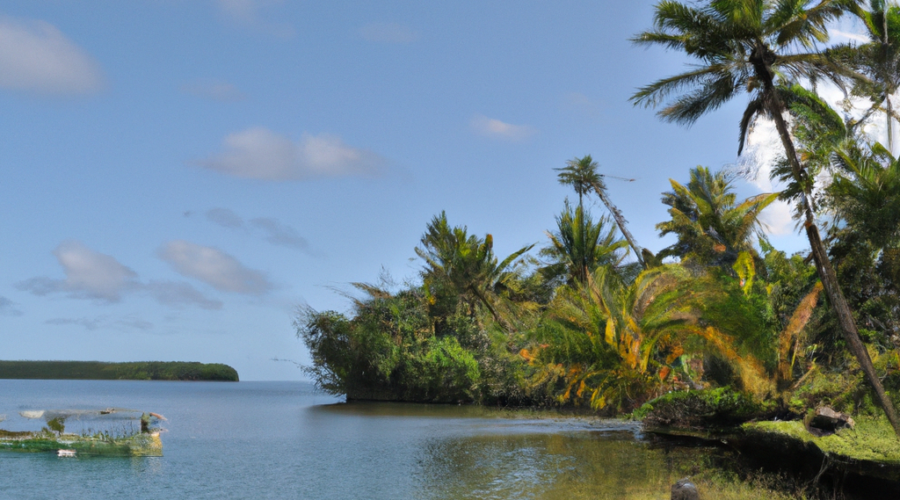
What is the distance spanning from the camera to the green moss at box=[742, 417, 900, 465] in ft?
36.6

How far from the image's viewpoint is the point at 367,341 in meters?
43.9

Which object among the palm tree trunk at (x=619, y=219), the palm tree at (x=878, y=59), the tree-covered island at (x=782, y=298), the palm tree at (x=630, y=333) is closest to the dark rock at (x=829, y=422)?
the tree-covered island at (x=782, y=298)

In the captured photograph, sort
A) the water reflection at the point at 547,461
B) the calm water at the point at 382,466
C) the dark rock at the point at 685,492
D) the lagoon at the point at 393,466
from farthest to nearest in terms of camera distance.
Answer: the calm water at the point at 382,466 → the lagoon at the point at 393,466 → the water reflection at the point at 547,461 → the dark rock at the point at 685,492

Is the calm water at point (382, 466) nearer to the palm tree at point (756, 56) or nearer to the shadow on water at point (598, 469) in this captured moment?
the shadow on water at point (598, 469)

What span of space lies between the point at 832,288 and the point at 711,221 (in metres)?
17.1

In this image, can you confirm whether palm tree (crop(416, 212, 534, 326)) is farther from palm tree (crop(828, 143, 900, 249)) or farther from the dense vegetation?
palm tree (crop(828, 143, 900, 249))

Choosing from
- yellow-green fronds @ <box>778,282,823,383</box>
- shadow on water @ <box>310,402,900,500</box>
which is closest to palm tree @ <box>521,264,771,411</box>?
yellow-green fronds @ <box>778,282,823,383</box>

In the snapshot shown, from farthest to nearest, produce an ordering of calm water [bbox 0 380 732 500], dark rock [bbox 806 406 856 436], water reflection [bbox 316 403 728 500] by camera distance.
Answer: calm water [bbox 0 380 732 500], dark rock [bbox 806 406 856 436], water reflection [bbox 316 403 728 500]

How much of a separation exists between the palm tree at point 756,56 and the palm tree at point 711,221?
332cm

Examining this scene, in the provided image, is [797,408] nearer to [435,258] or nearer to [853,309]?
[853,309]

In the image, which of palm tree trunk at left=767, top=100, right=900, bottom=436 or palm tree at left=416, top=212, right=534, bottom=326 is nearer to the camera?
palm tree trunk at left=767, top=100, right=900, bottom=436

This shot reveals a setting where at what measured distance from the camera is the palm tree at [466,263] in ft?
124

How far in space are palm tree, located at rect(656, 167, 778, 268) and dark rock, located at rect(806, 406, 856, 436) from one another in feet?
23.9

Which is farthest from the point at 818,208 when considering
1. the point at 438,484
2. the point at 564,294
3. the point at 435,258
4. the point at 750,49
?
the point at 435,258
